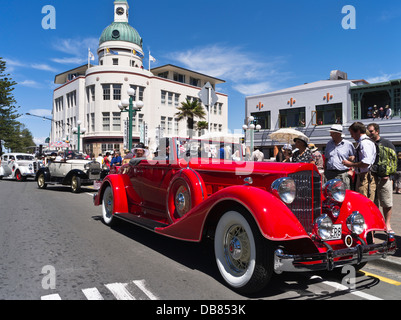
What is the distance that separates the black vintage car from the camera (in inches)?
492

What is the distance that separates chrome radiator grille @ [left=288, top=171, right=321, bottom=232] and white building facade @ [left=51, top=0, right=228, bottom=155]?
99.0 feet

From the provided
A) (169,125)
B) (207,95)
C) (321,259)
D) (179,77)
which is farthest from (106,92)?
(321,259)

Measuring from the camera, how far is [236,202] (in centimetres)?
327

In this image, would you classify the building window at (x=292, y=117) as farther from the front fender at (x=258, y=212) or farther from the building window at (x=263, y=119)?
the front fender at (x=258, y=212)

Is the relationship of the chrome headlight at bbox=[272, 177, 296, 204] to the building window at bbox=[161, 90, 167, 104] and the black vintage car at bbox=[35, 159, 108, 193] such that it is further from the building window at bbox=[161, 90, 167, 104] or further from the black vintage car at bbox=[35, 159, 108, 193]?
the building window at bbox=[161, 90, 167, 104]

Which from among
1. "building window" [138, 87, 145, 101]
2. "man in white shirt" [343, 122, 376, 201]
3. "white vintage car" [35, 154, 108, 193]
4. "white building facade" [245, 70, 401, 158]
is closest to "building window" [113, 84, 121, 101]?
"building window" [138, 87, 145, 101]

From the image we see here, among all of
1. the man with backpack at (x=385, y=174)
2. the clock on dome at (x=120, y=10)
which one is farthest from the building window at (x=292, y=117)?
the clock on dome at (x=120, y=10)

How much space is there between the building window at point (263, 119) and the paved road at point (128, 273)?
2226cm

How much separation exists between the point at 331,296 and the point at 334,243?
0.51 m

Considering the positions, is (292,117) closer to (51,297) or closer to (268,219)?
(268,219)

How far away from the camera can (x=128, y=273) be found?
3.64 meters

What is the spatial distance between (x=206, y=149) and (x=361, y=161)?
7.46 ft
